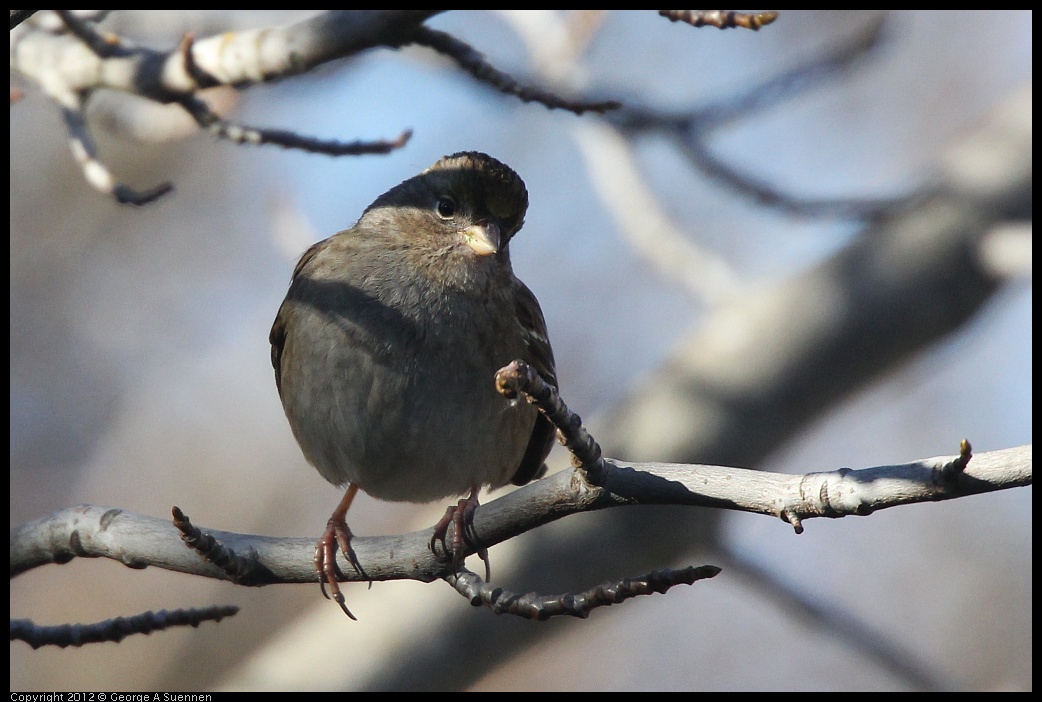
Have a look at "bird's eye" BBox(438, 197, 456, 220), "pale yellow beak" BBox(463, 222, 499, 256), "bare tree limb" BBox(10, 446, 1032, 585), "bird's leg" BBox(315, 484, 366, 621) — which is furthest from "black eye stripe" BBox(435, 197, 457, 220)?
"bare tree limb" BBox(10, 446, 1032, 585)

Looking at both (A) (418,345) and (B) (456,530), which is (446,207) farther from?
(B) (456,530)

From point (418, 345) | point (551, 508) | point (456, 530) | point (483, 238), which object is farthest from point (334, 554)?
point (483, 238)

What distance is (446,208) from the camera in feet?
12.7

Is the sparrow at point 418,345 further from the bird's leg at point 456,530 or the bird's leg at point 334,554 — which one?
the bird's leg at point 456,530

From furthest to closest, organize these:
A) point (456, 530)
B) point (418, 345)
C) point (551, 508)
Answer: point (418, 345)
point (456, 530)
point (551, 508)

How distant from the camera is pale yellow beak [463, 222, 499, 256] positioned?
12.1 feet

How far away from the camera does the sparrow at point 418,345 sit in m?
3.41

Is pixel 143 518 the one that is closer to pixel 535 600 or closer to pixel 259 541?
pixel 259 541

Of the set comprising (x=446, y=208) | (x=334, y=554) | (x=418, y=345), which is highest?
(x=446, y=208)

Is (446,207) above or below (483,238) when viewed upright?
above

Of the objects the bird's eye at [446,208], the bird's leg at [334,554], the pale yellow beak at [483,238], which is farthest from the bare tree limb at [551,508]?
the bird's eye at [446,208]

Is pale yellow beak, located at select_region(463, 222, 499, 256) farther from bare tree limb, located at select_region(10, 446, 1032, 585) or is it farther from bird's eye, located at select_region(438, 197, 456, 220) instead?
bare tree limb, located at select_region(10, 446, 1032, 585)

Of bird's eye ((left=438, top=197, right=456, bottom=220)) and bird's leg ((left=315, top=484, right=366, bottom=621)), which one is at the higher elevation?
bird's eye ((left=438, top=197, right=456, bottom=220))

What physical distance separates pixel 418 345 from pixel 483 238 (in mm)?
555
